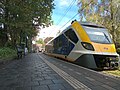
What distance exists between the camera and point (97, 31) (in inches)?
566

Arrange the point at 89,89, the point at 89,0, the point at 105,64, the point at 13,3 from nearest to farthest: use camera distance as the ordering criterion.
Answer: the point at 89,89, the point at 105,64, the point at 13,3, the point at 89,0

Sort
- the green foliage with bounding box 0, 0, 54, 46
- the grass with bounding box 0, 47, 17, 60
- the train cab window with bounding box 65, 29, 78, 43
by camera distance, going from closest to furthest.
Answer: the train cab window with bounding box 65, 29, 78, 43, the green foliage with bounding box 0, 0, 54, 46, the grass with bounding box 0, 47, 17, 60

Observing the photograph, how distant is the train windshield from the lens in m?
13.7

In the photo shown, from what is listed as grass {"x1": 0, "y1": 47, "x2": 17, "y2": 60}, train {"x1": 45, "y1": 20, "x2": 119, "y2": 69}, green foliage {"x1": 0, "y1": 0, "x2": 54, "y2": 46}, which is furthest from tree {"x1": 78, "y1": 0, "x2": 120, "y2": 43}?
train {"x1": 45, "y1": 20, "x2": 119, "y2": 69}

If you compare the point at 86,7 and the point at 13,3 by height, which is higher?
the point at 86,7

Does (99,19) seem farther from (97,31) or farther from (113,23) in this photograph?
(97,31)

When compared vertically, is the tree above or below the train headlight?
above

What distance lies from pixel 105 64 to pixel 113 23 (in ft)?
58.3

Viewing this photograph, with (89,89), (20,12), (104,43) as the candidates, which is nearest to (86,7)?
(20,12)

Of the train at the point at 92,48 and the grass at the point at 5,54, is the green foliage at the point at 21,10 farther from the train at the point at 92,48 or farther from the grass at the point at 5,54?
the train at the point at 92,48

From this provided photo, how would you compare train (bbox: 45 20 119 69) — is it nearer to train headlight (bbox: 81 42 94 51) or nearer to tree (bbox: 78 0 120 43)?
train headlight (bbox: 81 42 94 51)

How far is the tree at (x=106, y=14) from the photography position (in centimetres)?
2939

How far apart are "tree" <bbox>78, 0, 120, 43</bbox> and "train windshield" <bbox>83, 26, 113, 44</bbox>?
50.3ft

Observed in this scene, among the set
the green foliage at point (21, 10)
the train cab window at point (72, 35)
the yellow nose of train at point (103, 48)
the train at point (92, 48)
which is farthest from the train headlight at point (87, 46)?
the green foliage at point (21, 10)
